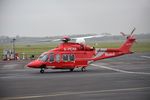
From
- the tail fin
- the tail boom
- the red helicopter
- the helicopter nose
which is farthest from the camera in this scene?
the tail fin

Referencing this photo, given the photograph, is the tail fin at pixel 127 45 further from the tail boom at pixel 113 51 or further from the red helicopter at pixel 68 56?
the red helicopter at pixel 68 56

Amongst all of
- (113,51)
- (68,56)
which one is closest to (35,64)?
(68,56)

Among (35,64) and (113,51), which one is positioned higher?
(113,51)

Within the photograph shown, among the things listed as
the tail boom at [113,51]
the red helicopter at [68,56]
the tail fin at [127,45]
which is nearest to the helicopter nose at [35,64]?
the red helicopter at [68,56]

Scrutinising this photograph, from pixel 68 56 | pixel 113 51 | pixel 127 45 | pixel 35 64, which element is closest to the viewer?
pixel 35 64

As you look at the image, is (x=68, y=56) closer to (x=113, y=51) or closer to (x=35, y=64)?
(x=35, y=64)

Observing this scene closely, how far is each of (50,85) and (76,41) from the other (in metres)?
7.54

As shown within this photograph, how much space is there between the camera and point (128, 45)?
77.9ft

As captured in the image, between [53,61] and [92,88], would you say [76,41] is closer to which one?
[53,61]


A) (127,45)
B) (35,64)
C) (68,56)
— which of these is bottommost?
(35,64)

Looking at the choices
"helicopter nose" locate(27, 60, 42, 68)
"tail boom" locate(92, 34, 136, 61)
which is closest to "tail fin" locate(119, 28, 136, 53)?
"tail boom" locate(92, 34, 136, 61)

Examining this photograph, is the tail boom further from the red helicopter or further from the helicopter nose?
the helicopter nose

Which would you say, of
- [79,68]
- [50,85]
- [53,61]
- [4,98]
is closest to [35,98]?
[4,98]

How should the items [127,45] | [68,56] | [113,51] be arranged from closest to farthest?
[68,56]
[113,51]
[127,45]
